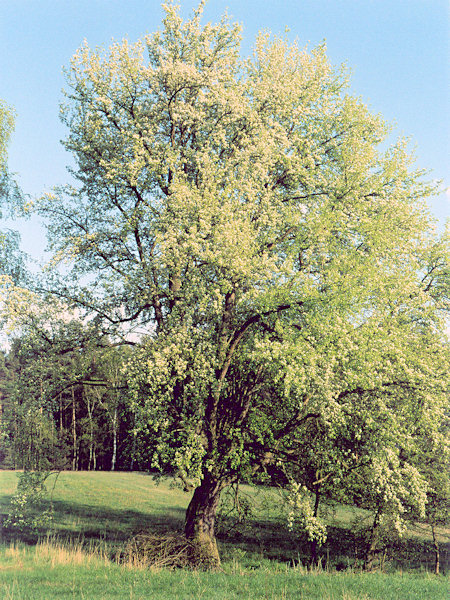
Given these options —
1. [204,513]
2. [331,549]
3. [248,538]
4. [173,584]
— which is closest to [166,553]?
[204,513]

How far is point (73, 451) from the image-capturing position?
73312 millimetres

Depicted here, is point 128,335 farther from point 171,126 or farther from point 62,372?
point 171,126

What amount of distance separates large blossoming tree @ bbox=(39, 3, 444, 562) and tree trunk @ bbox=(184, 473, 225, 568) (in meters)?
0.06

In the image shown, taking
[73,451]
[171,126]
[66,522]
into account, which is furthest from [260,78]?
[73,451]

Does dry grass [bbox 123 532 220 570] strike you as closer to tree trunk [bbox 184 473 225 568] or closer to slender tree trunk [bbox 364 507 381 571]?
tree trunk [bbox 184 473 225 568]

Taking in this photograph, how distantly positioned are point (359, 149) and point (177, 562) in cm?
1721

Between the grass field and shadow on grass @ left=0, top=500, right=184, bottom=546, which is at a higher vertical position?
the grass field

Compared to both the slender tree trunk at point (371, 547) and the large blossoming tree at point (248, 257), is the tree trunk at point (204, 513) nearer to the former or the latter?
the large blossoming tree at point (248, 257)

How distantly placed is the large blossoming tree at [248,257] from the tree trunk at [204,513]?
6cm

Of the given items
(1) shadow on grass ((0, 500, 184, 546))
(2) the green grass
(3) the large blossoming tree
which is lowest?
(1) shadow on grass ((0, 500, 184, 546))

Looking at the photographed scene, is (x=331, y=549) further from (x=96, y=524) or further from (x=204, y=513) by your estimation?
(x=96, y=524)

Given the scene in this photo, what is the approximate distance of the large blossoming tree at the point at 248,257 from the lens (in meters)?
15.9

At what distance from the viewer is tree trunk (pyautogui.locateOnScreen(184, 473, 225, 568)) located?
18.6 m

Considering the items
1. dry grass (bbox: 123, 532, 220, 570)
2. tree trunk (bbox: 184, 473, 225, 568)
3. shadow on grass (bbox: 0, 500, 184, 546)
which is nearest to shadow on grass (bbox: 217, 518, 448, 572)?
tree trunk (bbox: 184, 473, 225, 568)
